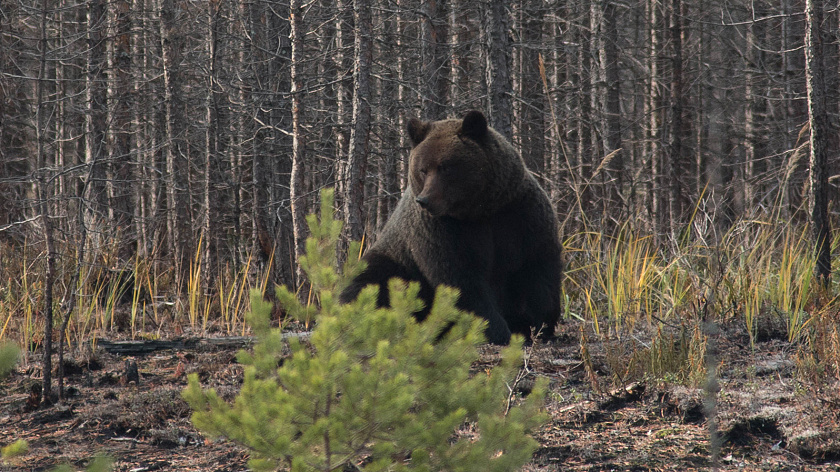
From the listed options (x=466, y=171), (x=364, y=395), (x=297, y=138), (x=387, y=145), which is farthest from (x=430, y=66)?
(x=364, y=395)

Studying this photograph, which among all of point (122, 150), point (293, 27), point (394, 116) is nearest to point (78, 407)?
point (293, 27)

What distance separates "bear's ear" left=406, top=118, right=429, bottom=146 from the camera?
5402 mm

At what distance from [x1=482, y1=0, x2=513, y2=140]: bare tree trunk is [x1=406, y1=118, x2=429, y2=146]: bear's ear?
2.01 metres

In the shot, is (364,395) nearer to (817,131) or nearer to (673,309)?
(673,309)

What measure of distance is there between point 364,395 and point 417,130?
3742 millimetres

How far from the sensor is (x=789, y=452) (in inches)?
113

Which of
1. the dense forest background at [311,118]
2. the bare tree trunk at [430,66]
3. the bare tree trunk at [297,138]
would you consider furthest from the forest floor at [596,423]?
the bare tree trunk at [430,66]

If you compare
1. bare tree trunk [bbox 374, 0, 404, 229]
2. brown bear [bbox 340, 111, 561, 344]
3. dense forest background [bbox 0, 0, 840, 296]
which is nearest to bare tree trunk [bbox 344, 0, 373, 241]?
dense forest background [bbox 0, 0, 840, 296]

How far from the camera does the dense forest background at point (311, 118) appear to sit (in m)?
6.49

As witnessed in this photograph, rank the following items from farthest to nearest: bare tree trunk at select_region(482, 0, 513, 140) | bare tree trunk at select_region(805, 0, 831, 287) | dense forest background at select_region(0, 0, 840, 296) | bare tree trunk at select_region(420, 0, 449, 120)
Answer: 1. bare tree trunk at select_region(420, 0, 449, 120)
2. bare tree trunk at select_region(482, 0, 513, 140)
3. dense forest background at select_region(0, 0, 840, 296)
4. bare tree trunk at select_region(805, 0, 831, 287)

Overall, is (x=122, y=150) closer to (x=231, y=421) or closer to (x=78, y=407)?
(x=78, y=407)

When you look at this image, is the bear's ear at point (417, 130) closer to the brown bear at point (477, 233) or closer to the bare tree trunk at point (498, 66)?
the brown bear at point (477, 233)

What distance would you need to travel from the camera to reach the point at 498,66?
289 inches

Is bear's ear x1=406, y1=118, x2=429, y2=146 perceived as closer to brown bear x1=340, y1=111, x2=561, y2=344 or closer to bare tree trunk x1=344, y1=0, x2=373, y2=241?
brown bear x1=340, y1=111, x2=561, y2=344
